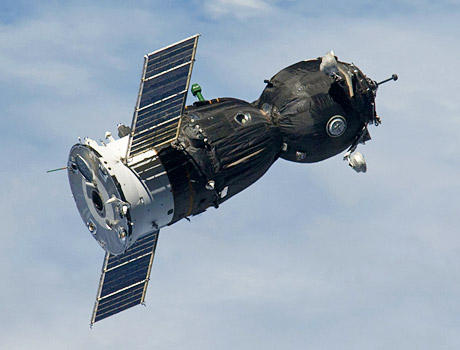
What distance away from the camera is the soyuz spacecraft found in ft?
282

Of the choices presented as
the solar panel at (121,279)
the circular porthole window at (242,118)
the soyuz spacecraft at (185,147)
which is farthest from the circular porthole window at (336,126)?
the solar panel at (121,279)

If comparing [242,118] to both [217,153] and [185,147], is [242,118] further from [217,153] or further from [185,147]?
[185,147]

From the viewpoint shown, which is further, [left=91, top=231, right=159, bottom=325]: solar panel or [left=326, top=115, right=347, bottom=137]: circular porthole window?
[left=91, top=231, right=159, bottom=325]: solar panel

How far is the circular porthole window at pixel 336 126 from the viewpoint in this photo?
300 ft

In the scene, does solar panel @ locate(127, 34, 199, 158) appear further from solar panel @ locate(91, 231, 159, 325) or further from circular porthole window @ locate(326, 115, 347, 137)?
circular porthole window @ locate(326, 115, 347, 137)

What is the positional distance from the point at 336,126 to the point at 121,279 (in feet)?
57.4

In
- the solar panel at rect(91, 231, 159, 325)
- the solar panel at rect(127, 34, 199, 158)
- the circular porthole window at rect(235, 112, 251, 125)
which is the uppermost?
the solar panel at rect(127, 34, 199, 158)

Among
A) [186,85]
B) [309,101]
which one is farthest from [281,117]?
[186,85]

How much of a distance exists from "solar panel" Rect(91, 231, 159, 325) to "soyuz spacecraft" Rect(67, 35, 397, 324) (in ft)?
0.22

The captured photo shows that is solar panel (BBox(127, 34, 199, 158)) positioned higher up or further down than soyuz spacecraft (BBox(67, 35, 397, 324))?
higher up

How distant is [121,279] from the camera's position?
92750mm

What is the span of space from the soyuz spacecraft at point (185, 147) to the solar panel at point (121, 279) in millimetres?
67

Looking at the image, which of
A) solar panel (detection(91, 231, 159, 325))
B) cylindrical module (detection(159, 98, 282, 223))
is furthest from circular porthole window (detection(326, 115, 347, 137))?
solar panel (detection(91, 231, 159, 325))

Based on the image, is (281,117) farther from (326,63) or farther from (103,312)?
(103,312)
